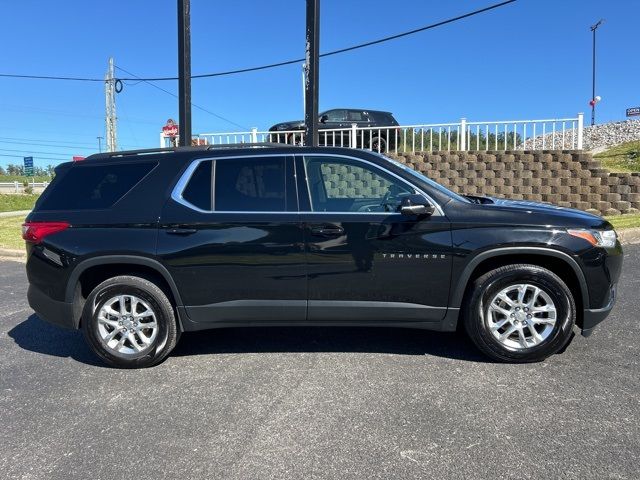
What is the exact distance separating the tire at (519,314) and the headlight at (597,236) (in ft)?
1.18

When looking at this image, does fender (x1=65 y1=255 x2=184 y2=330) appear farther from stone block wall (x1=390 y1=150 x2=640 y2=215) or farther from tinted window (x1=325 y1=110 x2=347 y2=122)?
tinted window (x1=325 y1=110 x2=347 y2=122)

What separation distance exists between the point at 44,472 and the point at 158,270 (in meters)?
1.73

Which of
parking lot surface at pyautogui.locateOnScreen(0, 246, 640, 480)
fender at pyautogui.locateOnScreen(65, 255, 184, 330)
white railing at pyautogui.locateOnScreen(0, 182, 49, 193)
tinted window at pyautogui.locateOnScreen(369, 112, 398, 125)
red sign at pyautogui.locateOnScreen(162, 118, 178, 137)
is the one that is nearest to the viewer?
parking lot surface at pyautogui.locateOnScreen(0, 246, 640, 480)

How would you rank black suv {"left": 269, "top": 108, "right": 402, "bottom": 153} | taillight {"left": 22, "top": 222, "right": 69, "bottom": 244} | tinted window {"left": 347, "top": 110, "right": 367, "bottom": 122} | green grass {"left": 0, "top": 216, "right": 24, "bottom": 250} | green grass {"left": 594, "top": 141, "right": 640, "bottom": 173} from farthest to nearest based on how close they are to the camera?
green grass {"left": 594, "top": 141, "right": 640, "bottom": 173} < tinted window {"left": 347, "top": 110, "right": 367, "bottom": 122} < black suv {"left": 269, "top": 108, "right": 402, "bottom": 153} < green grass {"left": 0, "top": 216, "right": 24, "bottom": 250} < taillight {"left": 22, "top": 222, "right": 69, "bottom": 244}

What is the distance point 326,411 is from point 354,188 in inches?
69.8

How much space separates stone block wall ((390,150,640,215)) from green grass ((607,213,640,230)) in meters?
0.61

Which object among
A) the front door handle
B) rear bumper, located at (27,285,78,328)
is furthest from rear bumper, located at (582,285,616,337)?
rear bumper, located at (27,285,78,328)

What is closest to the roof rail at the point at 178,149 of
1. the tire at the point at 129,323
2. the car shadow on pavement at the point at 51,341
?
the tire at the point at 129,323

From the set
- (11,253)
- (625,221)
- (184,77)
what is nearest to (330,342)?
(184,77)

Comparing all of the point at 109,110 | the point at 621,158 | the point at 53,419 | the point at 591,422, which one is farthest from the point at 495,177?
the point at 109,110

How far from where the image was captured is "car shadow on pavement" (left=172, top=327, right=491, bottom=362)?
14.6 feet

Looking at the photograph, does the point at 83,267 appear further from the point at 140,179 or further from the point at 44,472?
the point at 44,472

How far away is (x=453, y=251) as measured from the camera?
3922 millimetres

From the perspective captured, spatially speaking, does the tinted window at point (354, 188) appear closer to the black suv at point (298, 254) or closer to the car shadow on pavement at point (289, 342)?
the black suv at point (298, 254)
